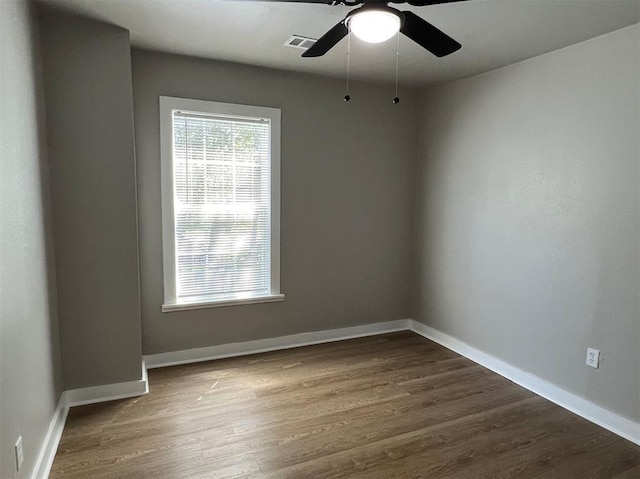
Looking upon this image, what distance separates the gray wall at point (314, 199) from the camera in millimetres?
3068

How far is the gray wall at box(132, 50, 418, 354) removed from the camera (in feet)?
10.1

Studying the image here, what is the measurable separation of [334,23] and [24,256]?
2.12 metres

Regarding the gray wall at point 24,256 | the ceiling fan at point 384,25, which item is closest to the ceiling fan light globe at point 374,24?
the ceiling fan at point 384,25

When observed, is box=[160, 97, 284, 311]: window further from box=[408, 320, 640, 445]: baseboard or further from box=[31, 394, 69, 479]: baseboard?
box=[408, 320, 640, 445]: baseboard

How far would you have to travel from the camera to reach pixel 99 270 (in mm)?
2586

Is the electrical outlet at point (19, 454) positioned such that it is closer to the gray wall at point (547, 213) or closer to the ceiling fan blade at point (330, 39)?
the ceiling fan blade at point (330, 39)

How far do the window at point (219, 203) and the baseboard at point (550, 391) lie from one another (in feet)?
5.57

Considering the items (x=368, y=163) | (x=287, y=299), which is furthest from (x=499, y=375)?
(x=368, y=163)

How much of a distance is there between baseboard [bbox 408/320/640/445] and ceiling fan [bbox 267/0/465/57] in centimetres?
243

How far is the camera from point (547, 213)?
283 cm

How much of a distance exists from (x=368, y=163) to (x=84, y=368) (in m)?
2.88

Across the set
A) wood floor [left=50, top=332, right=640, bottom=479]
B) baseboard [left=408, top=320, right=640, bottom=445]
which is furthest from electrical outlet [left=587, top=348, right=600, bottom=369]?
wood floor [left=50, top=332, right=640, bottom=479]

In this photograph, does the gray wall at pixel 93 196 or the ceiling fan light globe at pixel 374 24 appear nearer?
the ceiling fan light globe at pixel 374 24

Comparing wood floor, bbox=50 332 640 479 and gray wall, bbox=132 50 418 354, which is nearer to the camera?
wood floor, bbox=50 332 640 479
